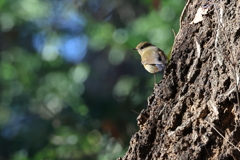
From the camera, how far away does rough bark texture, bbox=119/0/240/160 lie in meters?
1.86

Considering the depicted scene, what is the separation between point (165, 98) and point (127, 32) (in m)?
3.50

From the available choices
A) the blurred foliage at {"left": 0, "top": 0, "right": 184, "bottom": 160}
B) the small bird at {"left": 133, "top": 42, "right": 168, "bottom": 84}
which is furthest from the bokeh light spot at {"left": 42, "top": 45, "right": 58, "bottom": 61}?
the small bird at {"left": 133, "top": 42, "right": 168, "bottom": 84}

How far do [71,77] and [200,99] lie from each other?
4.45m

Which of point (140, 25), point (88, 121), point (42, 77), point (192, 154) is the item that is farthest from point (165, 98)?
point (42, 77)

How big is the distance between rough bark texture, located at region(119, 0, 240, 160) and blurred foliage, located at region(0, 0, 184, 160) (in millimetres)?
2655

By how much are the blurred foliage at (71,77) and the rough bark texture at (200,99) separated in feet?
8.71

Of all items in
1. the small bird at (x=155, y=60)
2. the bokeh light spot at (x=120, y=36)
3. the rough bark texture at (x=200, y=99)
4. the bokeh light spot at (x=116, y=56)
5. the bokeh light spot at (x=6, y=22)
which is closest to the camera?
the rough bark texture at (x=200, y=99)

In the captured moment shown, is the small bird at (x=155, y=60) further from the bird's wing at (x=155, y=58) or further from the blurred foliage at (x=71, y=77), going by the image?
the blurred foliage at (x=71, y=77)

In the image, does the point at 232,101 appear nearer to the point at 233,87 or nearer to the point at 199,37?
the point at 233,87

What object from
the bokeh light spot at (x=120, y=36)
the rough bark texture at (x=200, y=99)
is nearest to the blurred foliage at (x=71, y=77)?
the bokeh light spot at (x=120, y=36)

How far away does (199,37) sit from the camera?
7.12 feet

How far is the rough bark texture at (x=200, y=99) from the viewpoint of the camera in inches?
73.3

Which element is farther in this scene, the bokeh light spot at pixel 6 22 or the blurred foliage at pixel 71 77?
the bokeh light spot at pixel 6 22

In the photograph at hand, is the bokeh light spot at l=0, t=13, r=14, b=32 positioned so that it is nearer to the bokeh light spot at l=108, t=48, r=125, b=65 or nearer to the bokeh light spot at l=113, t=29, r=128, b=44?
the bokeh light spot at l=108, t=48, r=125, b=65
